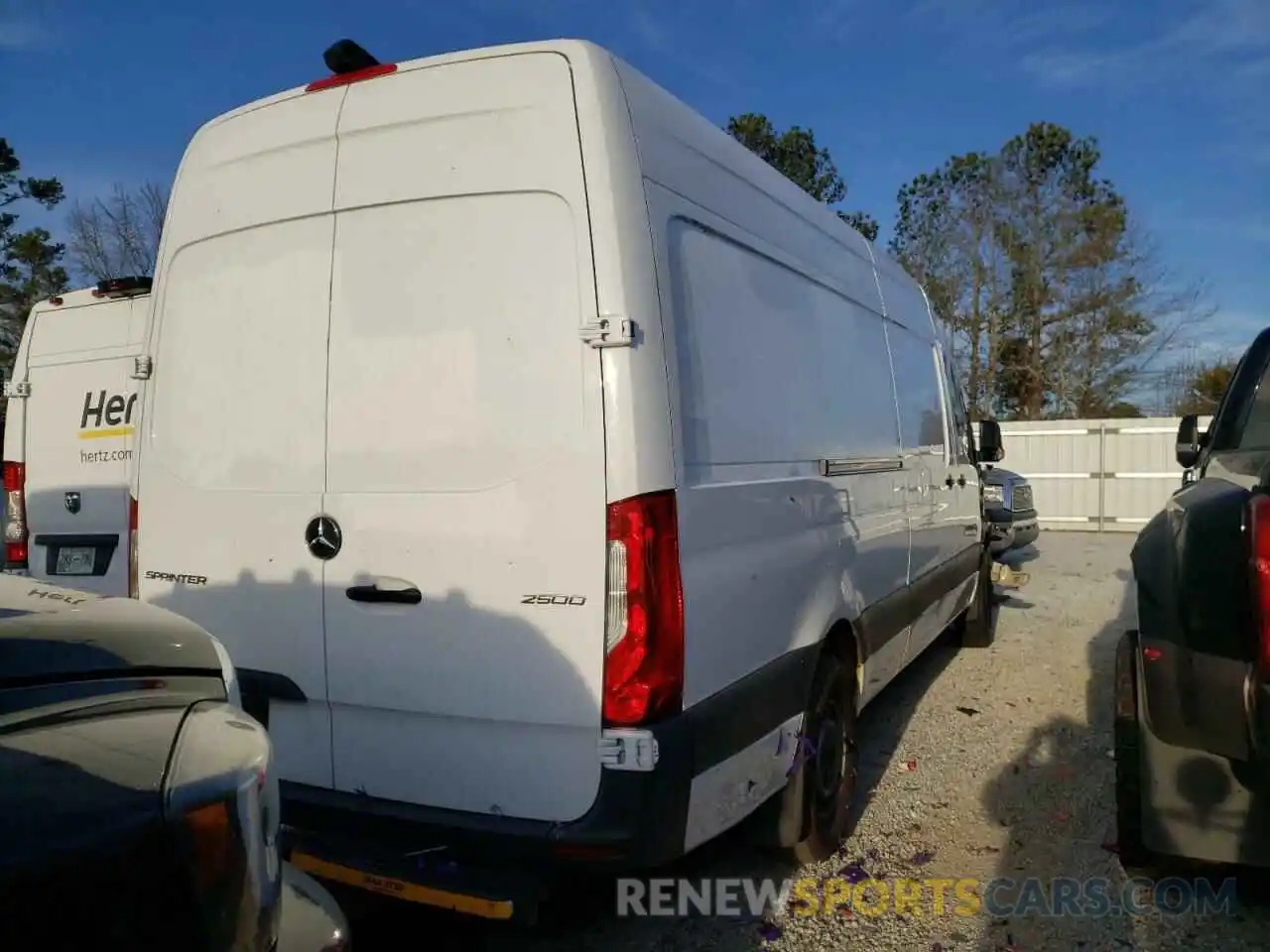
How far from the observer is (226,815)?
4.90ft

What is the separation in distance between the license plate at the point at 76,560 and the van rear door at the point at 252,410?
3231 mm

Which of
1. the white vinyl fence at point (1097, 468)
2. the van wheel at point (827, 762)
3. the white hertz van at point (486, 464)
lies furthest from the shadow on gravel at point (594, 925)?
the white vinyl fence at point (1097, 468)

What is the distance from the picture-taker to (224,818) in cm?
149

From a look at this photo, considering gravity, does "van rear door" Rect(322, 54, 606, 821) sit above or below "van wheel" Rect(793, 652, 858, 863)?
above

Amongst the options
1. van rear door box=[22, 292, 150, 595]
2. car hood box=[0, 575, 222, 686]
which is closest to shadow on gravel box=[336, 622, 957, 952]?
car hood box=[0, 575, 222, 686]

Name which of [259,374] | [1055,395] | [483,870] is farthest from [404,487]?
[1055,395]

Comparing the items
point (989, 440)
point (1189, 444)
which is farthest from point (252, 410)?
point (989, 440)

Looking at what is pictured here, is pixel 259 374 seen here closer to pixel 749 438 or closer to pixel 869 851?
pixel 749 438

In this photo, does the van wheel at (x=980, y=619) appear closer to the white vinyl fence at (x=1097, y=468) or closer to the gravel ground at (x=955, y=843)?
the gravel ground at (x=955, y=843)

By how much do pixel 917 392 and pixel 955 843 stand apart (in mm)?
2714

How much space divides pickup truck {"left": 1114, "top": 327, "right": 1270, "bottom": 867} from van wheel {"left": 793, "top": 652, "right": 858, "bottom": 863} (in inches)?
39.6

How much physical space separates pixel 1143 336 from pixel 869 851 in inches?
1154

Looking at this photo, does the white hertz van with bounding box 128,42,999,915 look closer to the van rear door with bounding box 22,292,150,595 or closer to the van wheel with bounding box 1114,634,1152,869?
the van wheel with bounding box 1114,634,1152,869

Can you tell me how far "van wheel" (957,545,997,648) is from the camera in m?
7.60
